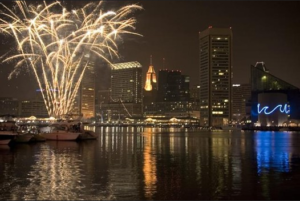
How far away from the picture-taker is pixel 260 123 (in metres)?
158

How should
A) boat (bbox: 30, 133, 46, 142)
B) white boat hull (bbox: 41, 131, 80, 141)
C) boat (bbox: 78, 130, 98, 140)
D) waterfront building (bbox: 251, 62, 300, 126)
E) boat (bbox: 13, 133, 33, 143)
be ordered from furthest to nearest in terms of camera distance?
waterfront building (bbox: 251, 62, 300, 126), boat (bbox: 78, 130, 98, 140), white boat hull (bbox: 41, 131, 80, 141), boat (bbox: 30, 133, 46, 142), boat (bbox: 13, 133, 33, 143)

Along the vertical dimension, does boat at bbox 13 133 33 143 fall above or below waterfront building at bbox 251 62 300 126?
below

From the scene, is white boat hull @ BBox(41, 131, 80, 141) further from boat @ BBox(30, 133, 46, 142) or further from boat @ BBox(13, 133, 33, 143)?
boat @ BBox(13, 133, 33, 143)

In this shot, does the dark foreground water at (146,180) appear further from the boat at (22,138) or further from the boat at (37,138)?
the boat at (37,138)

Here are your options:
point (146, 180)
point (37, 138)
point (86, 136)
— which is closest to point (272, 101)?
point (86, 136)

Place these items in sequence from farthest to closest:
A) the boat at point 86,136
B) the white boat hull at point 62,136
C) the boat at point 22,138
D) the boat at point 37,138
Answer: the boat at point 86,136 → the white boat hull at point 62,136 → the boat at point 37,138 → the boat at point 22,138

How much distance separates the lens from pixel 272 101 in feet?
495

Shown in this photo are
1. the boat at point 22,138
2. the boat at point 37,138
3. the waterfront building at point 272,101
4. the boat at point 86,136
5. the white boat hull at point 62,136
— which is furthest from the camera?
the waterfront building at point 272,101

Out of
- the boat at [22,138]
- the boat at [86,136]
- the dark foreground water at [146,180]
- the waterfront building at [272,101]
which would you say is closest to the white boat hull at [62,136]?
the boat at [86,136]

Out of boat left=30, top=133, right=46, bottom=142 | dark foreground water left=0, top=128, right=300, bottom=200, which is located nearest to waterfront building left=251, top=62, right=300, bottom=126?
boat left=30, top=133, right=46, bottom=142

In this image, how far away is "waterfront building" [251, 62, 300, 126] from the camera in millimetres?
151500

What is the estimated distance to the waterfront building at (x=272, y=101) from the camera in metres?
152

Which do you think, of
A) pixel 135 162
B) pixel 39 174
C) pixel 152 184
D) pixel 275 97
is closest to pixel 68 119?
pixel 135 162

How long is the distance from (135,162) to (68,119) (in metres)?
35.8
